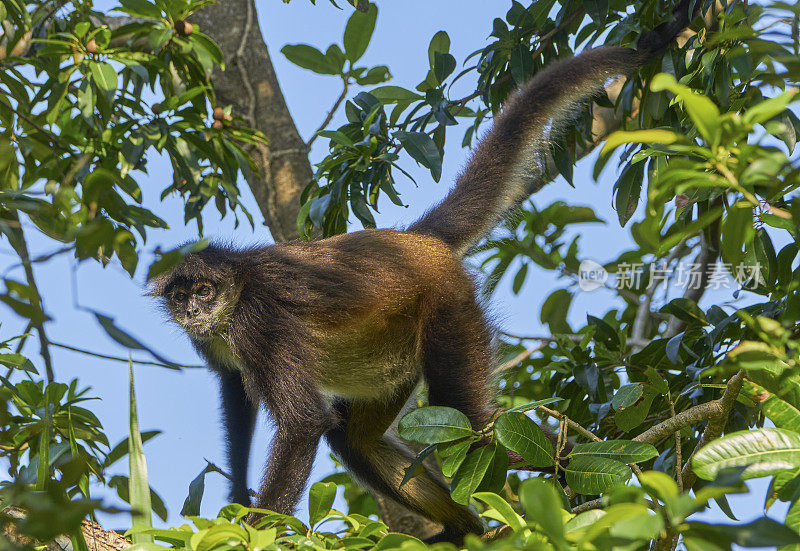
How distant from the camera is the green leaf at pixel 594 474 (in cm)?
192

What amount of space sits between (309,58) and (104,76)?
108cm

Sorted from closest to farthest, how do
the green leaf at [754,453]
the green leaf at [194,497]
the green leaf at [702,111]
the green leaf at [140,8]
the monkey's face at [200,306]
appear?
the green leaf at [702,111]
the green leaf at [754,453]
the green leaf at [194,497]
the monkey's face at [200,306]
the green leaf at [140,8]

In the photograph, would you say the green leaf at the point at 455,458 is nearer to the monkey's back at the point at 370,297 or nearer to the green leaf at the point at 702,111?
the green leaf at the point at 702,111

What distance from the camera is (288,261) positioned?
12.2 ft

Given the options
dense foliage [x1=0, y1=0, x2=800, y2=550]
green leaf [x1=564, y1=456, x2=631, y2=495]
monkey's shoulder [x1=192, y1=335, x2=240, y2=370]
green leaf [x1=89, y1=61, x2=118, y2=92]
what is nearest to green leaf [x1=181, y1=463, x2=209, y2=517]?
dense foliage [x1=0, y1=0, x2=800, y2=550]

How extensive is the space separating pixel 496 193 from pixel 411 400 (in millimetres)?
1134

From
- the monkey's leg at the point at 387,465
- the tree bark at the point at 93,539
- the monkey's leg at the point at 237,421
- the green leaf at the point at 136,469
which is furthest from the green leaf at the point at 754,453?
the monkey's leg at the point at 237,421

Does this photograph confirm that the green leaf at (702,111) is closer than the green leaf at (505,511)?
Yes

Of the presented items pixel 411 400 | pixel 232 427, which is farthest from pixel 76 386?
pixel 411 400

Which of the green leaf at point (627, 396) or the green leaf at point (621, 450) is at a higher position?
the green leaf at point (627, 396)

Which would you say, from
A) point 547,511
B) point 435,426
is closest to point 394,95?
point 435,426

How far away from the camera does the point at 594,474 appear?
197 cm

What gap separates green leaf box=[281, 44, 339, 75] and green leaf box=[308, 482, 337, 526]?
2.67 metres

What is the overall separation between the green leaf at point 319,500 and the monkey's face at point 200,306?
1.86m
